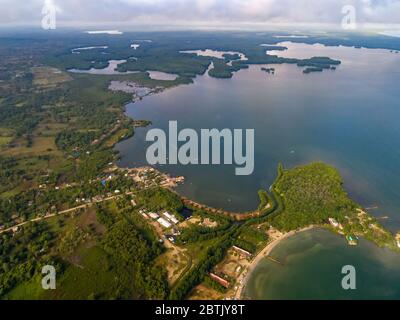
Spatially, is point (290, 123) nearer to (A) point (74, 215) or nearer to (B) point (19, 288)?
(A) point (74, 215)

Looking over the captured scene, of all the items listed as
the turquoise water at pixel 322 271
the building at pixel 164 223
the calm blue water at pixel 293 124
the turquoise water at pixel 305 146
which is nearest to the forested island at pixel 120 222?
the building at pixel 164 223

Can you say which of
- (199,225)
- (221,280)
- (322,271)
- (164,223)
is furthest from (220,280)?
(322,271)

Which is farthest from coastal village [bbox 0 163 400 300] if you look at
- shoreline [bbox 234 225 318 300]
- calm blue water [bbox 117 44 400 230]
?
calm blue water [bbox 117 44 400 230]

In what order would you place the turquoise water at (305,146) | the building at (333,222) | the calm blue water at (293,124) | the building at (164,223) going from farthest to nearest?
1. the calm blue water at (293,124)
2. the building at (164,223)
3. the building at (333,222)
4. the turquoise water at (305,146)

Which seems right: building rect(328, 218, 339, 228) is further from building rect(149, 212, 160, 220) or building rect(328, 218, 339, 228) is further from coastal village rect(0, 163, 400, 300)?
building rect(149, 212, 160, 220)

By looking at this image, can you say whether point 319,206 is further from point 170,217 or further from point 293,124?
point 293,124

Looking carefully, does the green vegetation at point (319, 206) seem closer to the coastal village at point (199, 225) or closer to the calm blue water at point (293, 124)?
the coastal village at point (199, 225)
